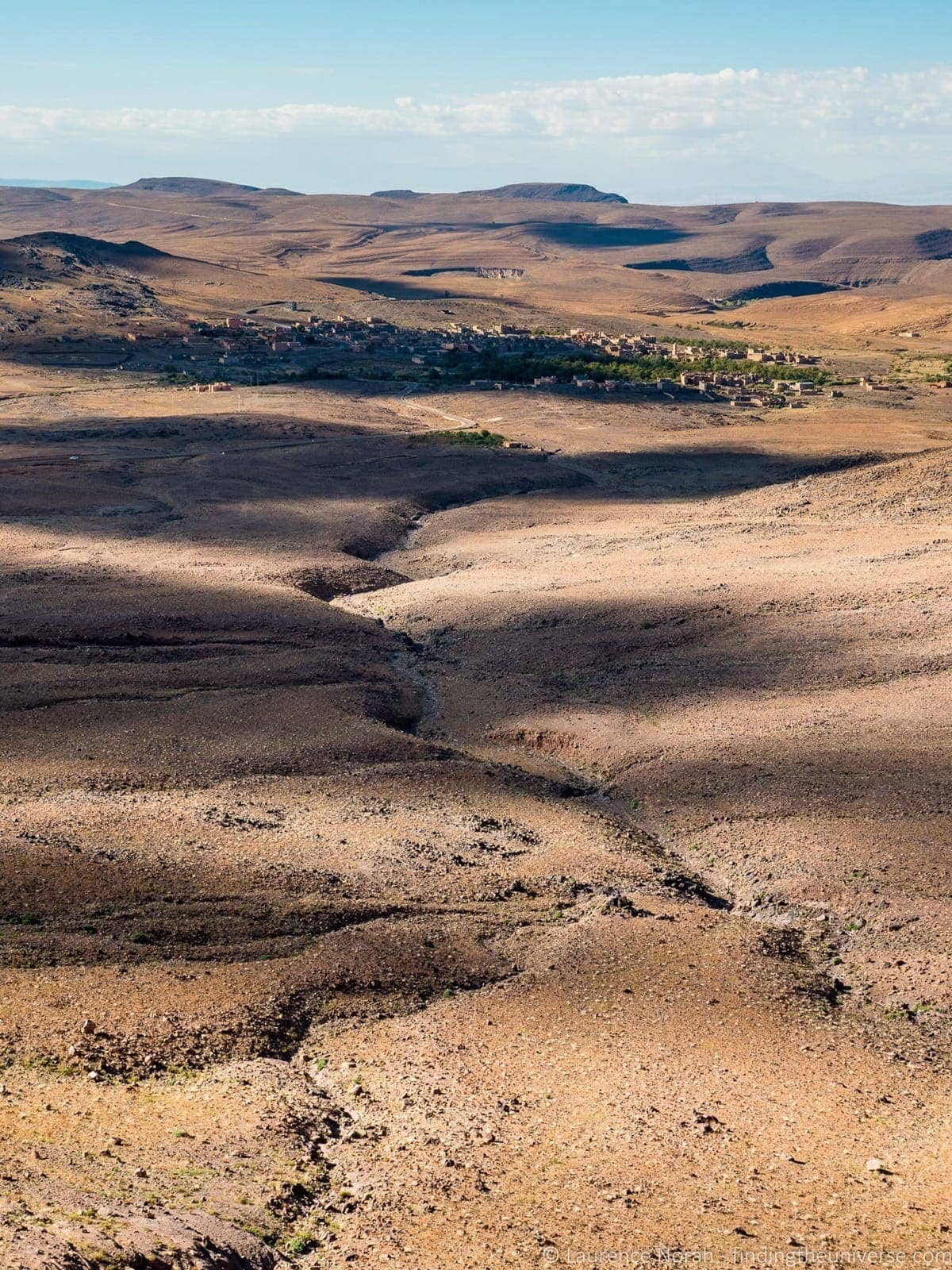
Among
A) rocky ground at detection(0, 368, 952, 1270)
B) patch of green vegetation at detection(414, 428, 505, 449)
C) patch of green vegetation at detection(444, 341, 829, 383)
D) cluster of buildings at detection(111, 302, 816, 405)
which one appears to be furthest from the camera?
patch of green vegetation at detection(444, 341, 829, 383)

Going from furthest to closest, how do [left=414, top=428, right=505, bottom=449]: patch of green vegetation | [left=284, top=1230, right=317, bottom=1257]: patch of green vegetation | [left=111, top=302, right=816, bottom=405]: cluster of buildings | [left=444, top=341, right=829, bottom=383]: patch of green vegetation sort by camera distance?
1. [left=444, top=341, right=829, bottom=383]: patch of green vegetation
2. [left=111, top=302, right=816, bottom=405]: cluster of buildings
3. [left=414, top=428, right=505, bottom=449]: patch of green vegetation
4. [left=284, top=1230, right=317, bottom=1257]: patch of green vegetation

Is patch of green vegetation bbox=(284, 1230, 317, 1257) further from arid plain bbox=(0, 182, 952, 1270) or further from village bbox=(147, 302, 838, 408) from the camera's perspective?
village bbox=(147, 302, 838, 408)

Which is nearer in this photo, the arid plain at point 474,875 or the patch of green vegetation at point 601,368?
the arid plain at point 474,875

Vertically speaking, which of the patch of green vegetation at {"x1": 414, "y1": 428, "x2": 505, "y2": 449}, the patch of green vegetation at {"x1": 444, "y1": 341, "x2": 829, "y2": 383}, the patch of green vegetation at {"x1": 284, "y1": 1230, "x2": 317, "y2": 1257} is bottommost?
the patch of green vegetation at {"x1": 284, "y1": 1230, "x2": 317, "y2": 1257}

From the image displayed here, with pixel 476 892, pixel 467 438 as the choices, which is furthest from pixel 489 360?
pixel 476 892

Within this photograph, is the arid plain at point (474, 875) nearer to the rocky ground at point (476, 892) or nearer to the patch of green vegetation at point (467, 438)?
the rocky ground at point (476, 892)

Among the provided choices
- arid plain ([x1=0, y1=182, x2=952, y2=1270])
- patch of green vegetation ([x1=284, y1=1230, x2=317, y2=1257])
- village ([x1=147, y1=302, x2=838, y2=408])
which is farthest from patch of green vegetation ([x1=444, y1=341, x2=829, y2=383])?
patch of green vegetation ([x1=284, y1=1230, x2=317, y2=1257])

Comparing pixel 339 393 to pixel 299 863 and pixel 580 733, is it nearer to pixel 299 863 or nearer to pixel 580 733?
pixel 580 733

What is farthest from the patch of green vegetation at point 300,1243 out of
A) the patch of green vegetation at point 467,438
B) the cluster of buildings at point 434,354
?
the cluster of buildings at point 434,354

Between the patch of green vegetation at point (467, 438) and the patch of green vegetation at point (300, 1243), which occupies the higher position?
the patch of green vegetation at point (467, 438)
